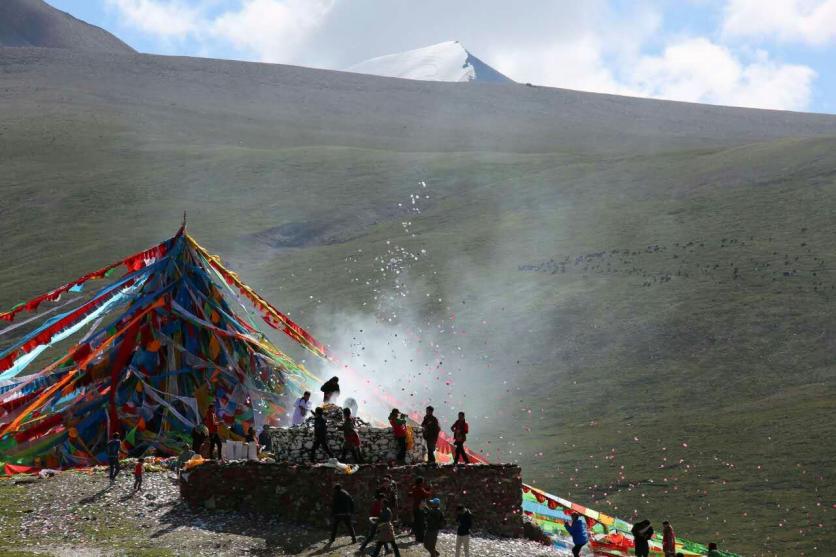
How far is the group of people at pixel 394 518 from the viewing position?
2073 cm

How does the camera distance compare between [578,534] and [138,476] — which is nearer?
[578,534]

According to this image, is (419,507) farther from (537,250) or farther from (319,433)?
(537,250)

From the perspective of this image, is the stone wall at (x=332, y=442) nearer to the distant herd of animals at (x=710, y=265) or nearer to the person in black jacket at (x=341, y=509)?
the person in black jacket at (x=341, y=509)

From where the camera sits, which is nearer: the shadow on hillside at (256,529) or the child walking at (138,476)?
the shadow on hillside at (256,529)

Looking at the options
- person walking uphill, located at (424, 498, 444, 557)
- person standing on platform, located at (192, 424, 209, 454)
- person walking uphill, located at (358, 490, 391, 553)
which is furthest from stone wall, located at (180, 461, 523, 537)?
person standing on platform, located at (192, 424, 209, 454)

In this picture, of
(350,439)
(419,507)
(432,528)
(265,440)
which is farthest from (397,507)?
(265,440)

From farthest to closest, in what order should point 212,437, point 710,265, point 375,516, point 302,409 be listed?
point 710,265
point 302,409
point 212,437
point 375,516

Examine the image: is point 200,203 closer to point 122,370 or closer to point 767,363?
point 767,363

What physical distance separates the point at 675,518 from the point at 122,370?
22.1 metres

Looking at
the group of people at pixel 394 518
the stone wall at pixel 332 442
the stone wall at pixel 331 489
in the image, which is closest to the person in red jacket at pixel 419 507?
the group of people at pixel 394 518

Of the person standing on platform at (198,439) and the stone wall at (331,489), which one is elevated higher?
the person standing on platform at (198,439)

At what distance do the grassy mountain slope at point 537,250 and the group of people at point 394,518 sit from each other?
21.9 m

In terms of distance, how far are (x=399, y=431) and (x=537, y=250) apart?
6359 cm

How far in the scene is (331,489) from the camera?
2284 cm
